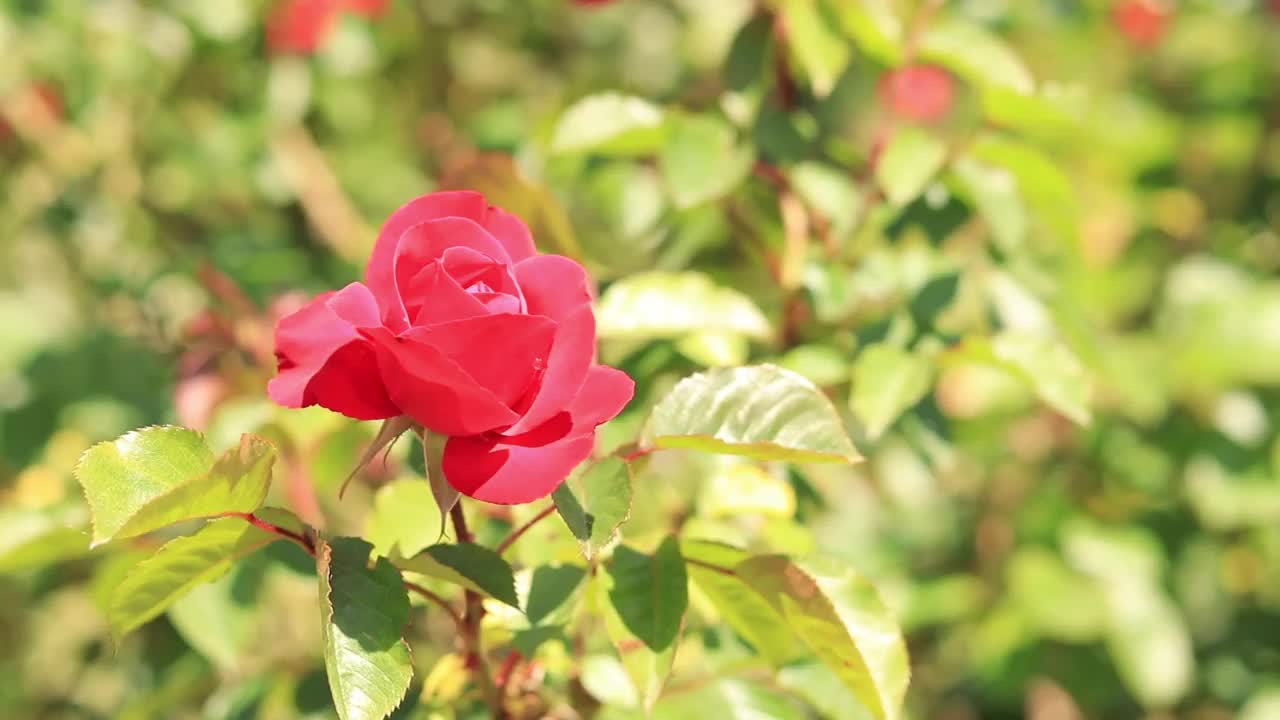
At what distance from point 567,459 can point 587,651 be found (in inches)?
12.9

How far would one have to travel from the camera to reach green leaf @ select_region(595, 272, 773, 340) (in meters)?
0.95

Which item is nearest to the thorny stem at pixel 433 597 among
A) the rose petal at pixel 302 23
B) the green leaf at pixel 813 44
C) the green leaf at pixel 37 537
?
the green leaf at pixel 37 537

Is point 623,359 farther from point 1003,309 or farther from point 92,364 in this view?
point 92,364

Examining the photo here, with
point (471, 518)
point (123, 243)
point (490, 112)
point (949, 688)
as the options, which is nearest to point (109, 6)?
point (123, 243)

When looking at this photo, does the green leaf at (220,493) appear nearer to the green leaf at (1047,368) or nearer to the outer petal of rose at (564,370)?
the outer petal of rose at (564,370)

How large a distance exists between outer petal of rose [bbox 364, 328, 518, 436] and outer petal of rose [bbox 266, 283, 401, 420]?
12mm

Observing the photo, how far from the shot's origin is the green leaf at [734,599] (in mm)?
745

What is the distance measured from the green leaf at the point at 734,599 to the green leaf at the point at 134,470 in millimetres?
294

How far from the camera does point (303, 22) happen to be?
5.99ft

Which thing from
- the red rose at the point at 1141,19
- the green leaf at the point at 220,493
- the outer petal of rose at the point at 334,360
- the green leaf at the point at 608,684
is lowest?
the green leaf at the point at 608,684

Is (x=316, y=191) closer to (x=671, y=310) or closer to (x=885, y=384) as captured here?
(x=671, y=310)

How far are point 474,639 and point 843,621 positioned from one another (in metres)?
0.23

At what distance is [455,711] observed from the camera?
34.4 inches

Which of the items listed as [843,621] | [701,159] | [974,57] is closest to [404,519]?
[843,621]
